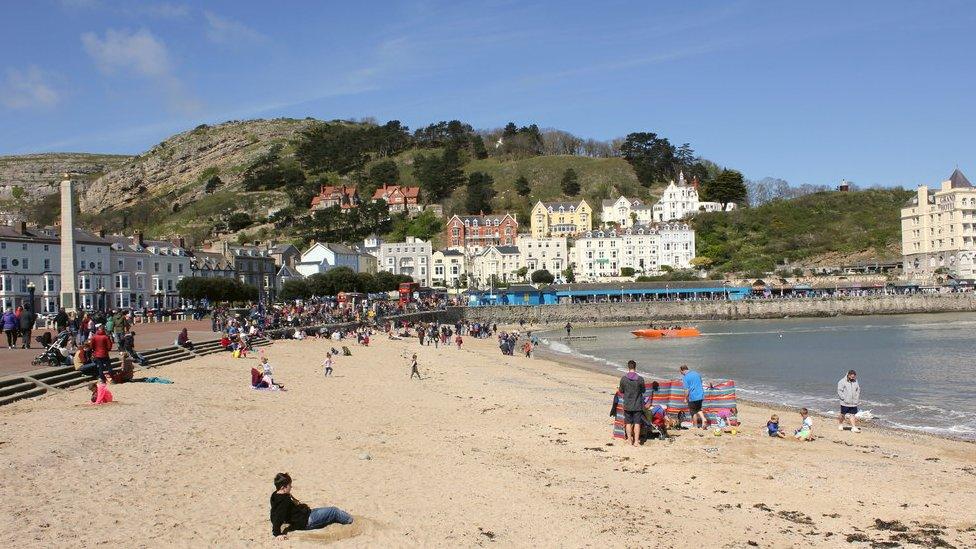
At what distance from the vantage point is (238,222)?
127125 mm

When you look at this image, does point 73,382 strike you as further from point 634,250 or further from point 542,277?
point 634,250

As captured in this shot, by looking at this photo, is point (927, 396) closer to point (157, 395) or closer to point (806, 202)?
point (157, 395)

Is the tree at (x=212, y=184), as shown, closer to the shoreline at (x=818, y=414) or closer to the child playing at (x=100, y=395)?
the shoreline at (x=818, y=414)

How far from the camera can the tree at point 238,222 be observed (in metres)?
127

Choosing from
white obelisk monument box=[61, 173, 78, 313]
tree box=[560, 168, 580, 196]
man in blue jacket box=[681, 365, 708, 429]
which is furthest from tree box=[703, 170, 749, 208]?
man in blue jacket box=[681, 365, 708, 429]

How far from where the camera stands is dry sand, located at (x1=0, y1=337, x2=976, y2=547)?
24.5 ft

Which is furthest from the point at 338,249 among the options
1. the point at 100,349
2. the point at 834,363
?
the point at 100,349

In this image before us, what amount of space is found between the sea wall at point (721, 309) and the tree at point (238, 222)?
6436cm

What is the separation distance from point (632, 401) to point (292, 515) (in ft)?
21.1

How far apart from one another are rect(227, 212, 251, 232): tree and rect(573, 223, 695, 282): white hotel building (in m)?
56.8

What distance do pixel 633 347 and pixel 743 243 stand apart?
6766 cm

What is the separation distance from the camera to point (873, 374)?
26.9 meters

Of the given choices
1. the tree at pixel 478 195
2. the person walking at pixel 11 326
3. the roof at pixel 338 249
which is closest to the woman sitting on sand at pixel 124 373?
the person walking at pixel 11 326

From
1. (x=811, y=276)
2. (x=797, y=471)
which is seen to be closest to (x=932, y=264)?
(x=811, y=276)
